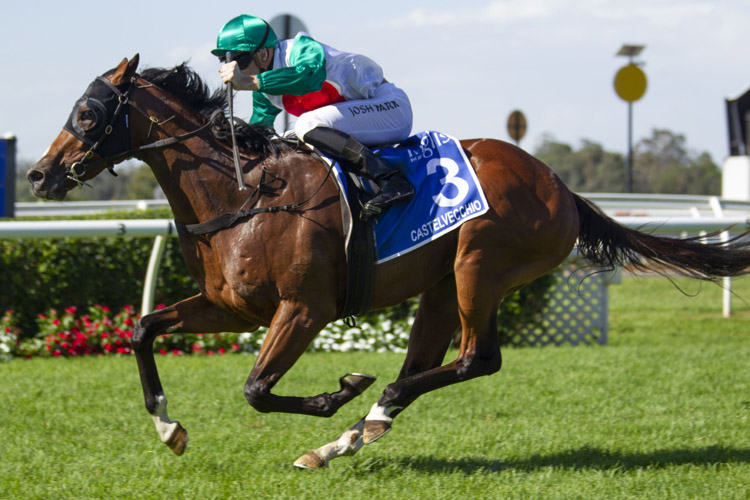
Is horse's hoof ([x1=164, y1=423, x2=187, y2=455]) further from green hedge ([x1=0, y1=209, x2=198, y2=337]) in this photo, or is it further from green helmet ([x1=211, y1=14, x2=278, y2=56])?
green hedge ([x1=0, y1=209, x2=198, y2=337])

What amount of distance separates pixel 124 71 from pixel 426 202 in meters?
1.56

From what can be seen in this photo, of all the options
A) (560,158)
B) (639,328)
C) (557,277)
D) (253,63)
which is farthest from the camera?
(560,158)

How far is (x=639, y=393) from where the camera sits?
5984 millimetres

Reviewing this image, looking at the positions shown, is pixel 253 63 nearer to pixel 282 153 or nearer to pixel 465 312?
pixel 282 153

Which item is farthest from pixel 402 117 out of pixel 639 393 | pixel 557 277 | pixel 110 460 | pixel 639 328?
pixel 639 328

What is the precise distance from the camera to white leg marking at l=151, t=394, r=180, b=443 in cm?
427

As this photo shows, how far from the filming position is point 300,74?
4.09 m

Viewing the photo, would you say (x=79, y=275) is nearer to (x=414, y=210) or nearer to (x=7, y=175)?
(x=7, y=175)

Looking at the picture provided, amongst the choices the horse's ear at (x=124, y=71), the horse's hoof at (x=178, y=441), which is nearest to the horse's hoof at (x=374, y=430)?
the horse's hoof at (x=178, y=441)

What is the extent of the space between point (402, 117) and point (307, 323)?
3.91ft

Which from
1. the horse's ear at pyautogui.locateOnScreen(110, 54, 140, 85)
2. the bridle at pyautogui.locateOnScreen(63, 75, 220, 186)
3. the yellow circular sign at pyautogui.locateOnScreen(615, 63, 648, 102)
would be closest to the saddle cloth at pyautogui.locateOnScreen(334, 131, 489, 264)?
the bridle at pyautogui.locateOnScreen(63, 75, 220, 186)

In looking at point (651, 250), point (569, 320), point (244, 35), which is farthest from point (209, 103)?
point (569, 320)

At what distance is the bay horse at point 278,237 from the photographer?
13.3ft

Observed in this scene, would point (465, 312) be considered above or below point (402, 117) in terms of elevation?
below
